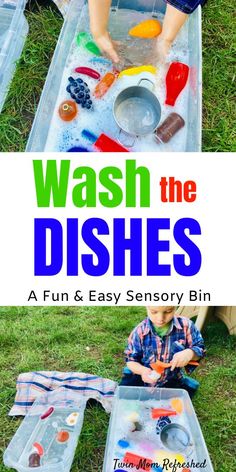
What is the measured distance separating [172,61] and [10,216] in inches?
31.6

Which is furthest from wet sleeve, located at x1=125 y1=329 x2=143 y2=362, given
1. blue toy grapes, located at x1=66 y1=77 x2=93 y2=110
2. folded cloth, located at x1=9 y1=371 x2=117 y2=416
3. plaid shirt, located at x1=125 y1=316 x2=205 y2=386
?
blue toy grapes, located at x1=66 y1=77 x2=93 y2=110

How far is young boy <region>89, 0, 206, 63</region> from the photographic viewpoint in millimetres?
1624

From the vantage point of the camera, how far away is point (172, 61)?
1719mm

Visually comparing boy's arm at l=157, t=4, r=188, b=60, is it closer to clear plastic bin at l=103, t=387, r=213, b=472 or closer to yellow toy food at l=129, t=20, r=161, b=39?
yellow toy food at l=129, t=20, r=161, b=39

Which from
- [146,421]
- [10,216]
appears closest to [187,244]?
[10,216]

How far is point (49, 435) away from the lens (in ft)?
4.65

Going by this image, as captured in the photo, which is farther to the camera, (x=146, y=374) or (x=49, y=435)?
(x=49, y=435)

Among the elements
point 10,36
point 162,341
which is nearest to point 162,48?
point 10,36

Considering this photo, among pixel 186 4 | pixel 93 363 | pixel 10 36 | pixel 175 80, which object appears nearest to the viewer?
pixel 93 363

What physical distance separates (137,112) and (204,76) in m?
0.27

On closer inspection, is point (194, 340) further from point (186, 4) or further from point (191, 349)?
point (186, 4)

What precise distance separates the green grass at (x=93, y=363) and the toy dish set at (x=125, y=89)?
468 millimetres

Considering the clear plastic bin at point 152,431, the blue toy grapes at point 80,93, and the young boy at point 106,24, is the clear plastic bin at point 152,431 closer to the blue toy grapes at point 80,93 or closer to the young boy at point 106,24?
the blue toy grapes at point 80,93

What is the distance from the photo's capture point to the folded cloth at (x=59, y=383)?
1.36m
